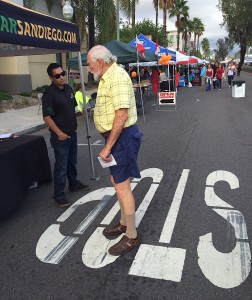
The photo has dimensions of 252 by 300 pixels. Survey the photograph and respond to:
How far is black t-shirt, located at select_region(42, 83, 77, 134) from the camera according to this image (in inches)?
161

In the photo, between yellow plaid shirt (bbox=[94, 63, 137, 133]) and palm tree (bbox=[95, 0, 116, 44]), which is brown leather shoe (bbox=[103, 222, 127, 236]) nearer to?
yellow plaid shirt (bbox=[94, 63, 137, 133])

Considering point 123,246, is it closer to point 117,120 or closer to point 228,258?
point 228,258

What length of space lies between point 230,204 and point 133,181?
1.59m

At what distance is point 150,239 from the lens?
3.48 m

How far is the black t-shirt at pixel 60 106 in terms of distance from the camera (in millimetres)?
4090

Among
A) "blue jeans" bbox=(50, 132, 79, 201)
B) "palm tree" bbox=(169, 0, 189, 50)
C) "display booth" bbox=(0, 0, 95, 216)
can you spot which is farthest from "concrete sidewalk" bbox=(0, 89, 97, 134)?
"palm tree" bbox=(169, 0, 189, 50)

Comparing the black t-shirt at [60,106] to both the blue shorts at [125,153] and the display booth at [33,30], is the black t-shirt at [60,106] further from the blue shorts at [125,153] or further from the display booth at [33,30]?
the blue shorts at [125,153]

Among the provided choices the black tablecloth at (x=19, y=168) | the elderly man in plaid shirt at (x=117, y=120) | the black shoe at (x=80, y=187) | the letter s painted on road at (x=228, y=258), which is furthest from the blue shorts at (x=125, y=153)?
the black shoe at (x=80, y=187)

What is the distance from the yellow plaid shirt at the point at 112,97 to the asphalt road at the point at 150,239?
1304 millimetres

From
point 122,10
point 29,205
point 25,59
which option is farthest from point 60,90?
point 122,10

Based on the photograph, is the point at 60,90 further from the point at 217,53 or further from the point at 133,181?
the point at 217,53

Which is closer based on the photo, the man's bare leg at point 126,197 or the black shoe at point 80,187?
the man's bare leg at point 126,197

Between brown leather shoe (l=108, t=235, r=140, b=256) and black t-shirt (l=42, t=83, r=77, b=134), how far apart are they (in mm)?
1685

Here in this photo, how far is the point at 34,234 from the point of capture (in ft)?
12.2
